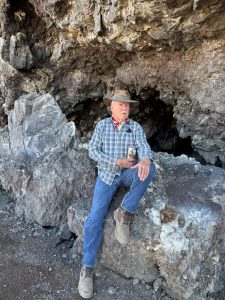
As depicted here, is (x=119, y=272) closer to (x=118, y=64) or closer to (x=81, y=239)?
(x=81, y=239)

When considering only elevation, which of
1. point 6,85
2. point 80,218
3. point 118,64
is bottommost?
point 80,218

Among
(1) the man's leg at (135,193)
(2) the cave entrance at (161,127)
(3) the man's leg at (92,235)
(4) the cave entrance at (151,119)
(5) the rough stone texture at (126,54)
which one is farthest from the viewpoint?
(2) the cave entrance at (161,127)

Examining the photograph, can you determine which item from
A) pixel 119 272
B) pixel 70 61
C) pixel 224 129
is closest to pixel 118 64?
pixel 70 61

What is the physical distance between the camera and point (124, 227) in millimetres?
5020

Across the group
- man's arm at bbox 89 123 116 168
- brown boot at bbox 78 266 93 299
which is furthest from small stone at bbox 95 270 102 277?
man's arm at bbox 89 123 116 168

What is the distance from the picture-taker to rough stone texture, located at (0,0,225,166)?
6.64 meters

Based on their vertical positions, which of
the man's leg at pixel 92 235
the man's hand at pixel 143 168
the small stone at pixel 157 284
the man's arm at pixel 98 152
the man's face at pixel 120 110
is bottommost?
the small stone at pixel 157 284

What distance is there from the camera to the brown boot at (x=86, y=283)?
500 cm

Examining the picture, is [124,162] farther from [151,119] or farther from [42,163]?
[151,119]

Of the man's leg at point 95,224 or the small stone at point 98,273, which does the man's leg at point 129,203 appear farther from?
the small stone at point 98,273

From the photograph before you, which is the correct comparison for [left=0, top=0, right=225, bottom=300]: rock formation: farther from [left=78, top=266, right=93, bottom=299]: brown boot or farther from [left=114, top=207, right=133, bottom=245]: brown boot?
[left=78, top=266, right=93, bottom=299]: brown boot

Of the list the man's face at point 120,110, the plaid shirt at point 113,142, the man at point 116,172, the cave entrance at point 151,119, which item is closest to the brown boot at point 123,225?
the man at point 116,172

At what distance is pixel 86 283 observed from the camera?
5039mm

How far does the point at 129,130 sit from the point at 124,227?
1.52 m
